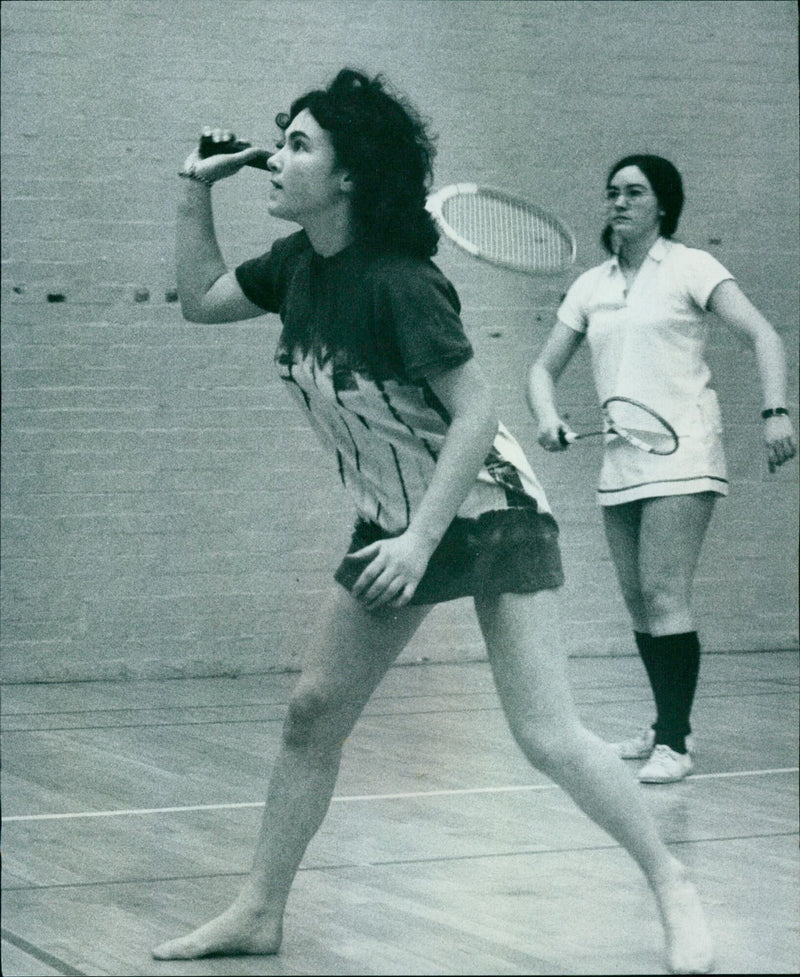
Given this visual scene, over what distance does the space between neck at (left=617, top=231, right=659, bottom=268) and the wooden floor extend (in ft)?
4.29

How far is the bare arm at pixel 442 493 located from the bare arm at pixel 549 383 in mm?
1851

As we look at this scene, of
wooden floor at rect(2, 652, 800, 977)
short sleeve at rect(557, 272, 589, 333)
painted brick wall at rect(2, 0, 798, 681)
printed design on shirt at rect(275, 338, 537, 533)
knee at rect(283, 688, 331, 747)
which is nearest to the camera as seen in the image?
printed design on shirt at rect(275, 338, 537, 533)

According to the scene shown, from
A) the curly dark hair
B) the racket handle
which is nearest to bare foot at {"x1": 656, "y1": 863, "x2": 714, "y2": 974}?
the curly dark hair

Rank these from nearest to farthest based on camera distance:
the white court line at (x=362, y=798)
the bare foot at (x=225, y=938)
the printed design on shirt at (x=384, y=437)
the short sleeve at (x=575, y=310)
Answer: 1. the printed design on shirt at (x=384, y=437)
2. the bare foot at (x=225, y=938)
3. the white court line at (x=362, y=798)
4. the short sleeve at (x=575, y=310)

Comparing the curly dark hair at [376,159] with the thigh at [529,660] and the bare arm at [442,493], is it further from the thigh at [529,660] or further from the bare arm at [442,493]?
the thigh at [529,660]

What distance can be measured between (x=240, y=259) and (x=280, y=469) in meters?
0.73

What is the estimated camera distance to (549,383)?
197 inches

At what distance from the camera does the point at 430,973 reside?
3180 millimetres

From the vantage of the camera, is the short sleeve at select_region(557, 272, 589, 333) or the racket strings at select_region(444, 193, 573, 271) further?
the short sleeve at select_region(557, 272, 589, 333)

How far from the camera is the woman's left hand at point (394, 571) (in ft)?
9.48

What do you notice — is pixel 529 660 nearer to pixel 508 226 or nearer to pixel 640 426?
pixel 640 426

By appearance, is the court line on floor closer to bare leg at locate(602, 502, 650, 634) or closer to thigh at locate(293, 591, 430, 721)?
thigh at locate(293, 591, 430, 721)

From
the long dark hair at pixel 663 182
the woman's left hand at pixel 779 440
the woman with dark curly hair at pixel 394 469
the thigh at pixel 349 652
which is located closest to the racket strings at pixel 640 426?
the woman's left hand at pixel 779 440

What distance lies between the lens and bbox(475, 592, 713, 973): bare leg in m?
3.05
